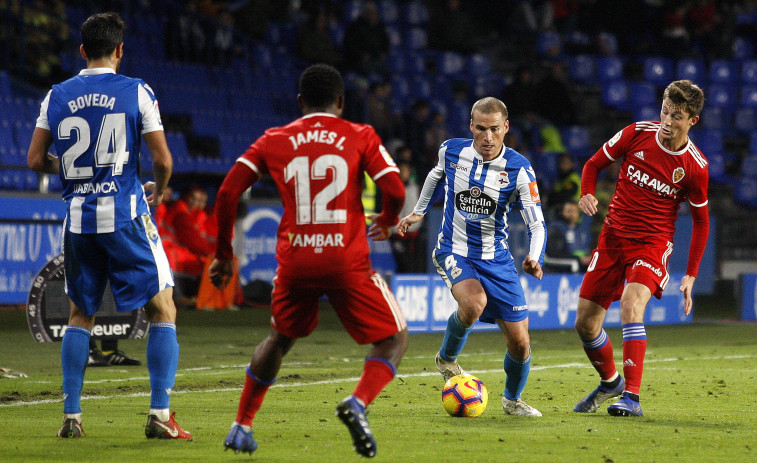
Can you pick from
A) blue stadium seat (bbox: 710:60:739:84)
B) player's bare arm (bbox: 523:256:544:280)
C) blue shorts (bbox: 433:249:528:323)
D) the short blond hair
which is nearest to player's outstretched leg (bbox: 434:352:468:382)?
blue shorts (bbox: 433:249:528:323)

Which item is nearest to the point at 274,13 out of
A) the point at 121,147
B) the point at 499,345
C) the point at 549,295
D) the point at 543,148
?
the point at 543,148

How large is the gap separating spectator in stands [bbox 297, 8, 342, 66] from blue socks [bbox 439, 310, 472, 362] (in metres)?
12.8

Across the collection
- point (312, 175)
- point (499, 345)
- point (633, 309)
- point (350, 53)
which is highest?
point (350, 53)

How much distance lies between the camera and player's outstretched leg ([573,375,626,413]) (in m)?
6.93

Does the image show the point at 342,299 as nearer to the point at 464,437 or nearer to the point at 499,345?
the point at 464,437

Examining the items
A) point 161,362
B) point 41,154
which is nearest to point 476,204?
point 161,362

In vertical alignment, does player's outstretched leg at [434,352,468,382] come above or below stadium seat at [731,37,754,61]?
below

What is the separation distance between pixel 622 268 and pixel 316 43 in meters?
13.2

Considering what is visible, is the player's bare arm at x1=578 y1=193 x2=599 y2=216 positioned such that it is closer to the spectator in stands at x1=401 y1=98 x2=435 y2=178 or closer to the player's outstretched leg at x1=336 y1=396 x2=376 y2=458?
the player's outstretched leg at x1=336 y1=396 x2=376 y2=458

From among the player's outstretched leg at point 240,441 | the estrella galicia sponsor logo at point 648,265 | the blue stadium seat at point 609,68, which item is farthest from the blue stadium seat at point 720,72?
the player's outstretched leg at point 240,441

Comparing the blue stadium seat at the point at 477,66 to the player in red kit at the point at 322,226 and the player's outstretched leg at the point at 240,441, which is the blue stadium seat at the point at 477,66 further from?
the player's outstretched leg at the point at 240,441

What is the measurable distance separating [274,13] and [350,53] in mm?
1751

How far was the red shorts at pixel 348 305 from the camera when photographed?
493 centimetres

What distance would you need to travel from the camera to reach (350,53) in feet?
65.9
